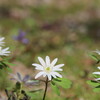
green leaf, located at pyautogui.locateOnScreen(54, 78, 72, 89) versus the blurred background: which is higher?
the blurred background

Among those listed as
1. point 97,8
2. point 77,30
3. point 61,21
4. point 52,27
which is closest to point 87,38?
point 77,30

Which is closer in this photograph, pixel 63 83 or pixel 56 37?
pixel 63 83

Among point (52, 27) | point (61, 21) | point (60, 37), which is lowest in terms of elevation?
point (60, 37)

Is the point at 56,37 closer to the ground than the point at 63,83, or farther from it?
farther from it

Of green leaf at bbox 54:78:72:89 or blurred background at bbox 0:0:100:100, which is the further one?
blurred background at bbox 0:0:100:100

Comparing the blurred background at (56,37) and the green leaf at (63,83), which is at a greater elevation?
the blurred background at (56,37)

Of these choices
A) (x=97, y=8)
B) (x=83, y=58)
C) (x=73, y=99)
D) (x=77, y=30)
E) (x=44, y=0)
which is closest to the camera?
(x=73, y=99)

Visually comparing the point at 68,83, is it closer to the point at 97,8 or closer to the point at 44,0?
the point at 97,8

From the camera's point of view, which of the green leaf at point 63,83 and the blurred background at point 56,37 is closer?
the green leaf at point 63,83
